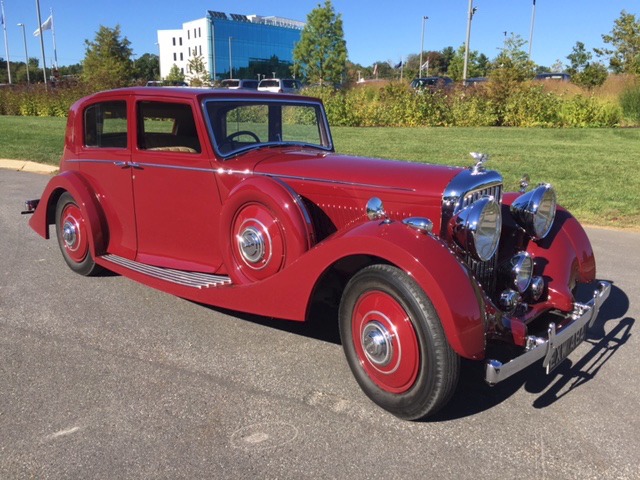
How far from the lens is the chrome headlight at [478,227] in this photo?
→ 9.62ft

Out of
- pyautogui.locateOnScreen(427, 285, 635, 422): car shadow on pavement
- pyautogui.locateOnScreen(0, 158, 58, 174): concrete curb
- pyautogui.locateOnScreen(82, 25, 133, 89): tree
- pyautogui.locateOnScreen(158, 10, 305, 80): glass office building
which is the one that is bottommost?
pyautogui.locateOnScreen(427, 285, 635, 422): car shadow on pavement

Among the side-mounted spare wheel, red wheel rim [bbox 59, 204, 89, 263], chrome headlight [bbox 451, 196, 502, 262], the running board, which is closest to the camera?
chrome headlight [bbox 451, 196, 502, 262]

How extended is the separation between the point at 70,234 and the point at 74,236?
52mm

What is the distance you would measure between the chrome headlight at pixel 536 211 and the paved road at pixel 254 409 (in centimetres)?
86

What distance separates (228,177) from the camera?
3.83 m

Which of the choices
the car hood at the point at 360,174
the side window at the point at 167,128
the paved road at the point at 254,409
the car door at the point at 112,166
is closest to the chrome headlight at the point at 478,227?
the car hood at the point at 360,174

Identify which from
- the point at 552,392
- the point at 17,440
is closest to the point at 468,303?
the point at 552,392

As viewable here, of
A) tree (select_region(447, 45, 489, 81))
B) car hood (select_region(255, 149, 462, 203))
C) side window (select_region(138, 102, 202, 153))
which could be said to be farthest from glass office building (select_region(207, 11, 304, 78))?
car hood (select_region(255, 149, 462, 203))

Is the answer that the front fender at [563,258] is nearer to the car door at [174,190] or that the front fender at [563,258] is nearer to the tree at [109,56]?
the car door at [174,190]

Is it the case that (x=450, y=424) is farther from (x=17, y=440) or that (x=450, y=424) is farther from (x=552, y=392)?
(x=17, y=440)

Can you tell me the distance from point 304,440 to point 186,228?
81.6 inches

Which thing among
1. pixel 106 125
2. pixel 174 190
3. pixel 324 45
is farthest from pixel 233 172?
pixel 324 45

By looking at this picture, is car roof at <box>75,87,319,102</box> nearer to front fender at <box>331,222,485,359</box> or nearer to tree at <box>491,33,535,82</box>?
front fender at <box>331,222,485,359</box>

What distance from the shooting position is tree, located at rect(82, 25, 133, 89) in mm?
31234
